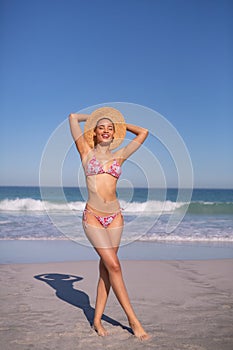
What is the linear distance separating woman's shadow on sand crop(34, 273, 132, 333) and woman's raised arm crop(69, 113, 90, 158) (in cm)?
200

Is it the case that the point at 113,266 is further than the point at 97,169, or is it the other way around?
the point at 97,169

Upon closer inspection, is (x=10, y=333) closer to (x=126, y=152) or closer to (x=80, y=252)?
(x=126, y=152)

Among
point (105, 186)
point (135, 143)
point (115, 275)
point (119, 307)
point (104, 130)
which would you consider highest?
point (104, 130)

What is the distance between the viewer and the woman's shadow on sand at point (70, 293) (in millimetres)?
4883

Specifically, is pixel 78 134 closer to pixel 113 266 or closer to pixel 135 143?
pixel 135 143

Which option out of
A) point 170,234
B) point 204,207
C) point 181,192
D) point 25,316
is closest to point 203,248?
point 170,234

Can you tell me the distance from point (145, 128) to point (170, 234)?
10347 millimetres

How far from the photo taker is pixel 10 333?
4.18 meters

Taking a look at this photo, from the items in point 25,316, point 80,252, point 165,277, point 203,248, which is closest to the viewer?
point 25,316

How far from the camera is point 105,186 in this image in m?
4.15

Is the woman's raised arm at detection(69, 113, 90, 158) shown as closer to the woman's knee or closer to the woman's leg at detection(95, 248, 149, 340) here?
the woman's leg at detection(95, 248, 149, 340)

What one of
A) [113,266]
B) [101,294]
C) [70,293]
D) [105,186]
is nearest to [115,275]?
[113,266]

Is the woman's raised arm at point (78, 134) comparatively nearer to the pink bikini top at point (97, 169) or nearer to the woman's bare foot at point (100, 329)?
the pink bikini top at point (97, 169)

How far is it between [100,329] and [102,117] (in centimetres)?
225
